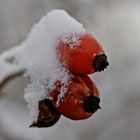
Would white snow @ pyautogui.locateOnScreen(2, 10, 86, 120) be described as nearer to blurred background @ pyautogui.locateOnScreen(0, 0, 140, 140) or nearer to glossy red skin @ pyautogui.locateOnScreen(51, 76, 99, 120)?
glossy red skin @ pyautogui.locateOnScreen(51, 76, 99, 120)

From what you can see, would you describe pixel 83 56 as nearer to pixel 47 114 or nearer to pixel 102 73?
pixel 47 114


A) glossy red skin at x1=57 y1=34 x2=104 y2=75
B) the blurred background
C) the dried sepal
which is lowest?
the dried sepal

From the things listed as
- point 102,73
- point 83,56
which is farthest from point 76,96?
point 102,73

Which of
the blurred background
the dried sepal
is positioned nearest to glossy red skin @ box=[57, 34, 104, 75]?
the dried sepal

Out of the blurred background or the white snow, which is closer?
the white snow

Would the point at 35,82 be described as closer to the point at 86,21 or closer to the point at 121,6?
the point at 86,21

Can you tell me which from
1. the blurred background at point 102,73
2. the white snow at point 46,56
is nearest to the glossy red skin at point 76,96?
the white snow at point 46,56
